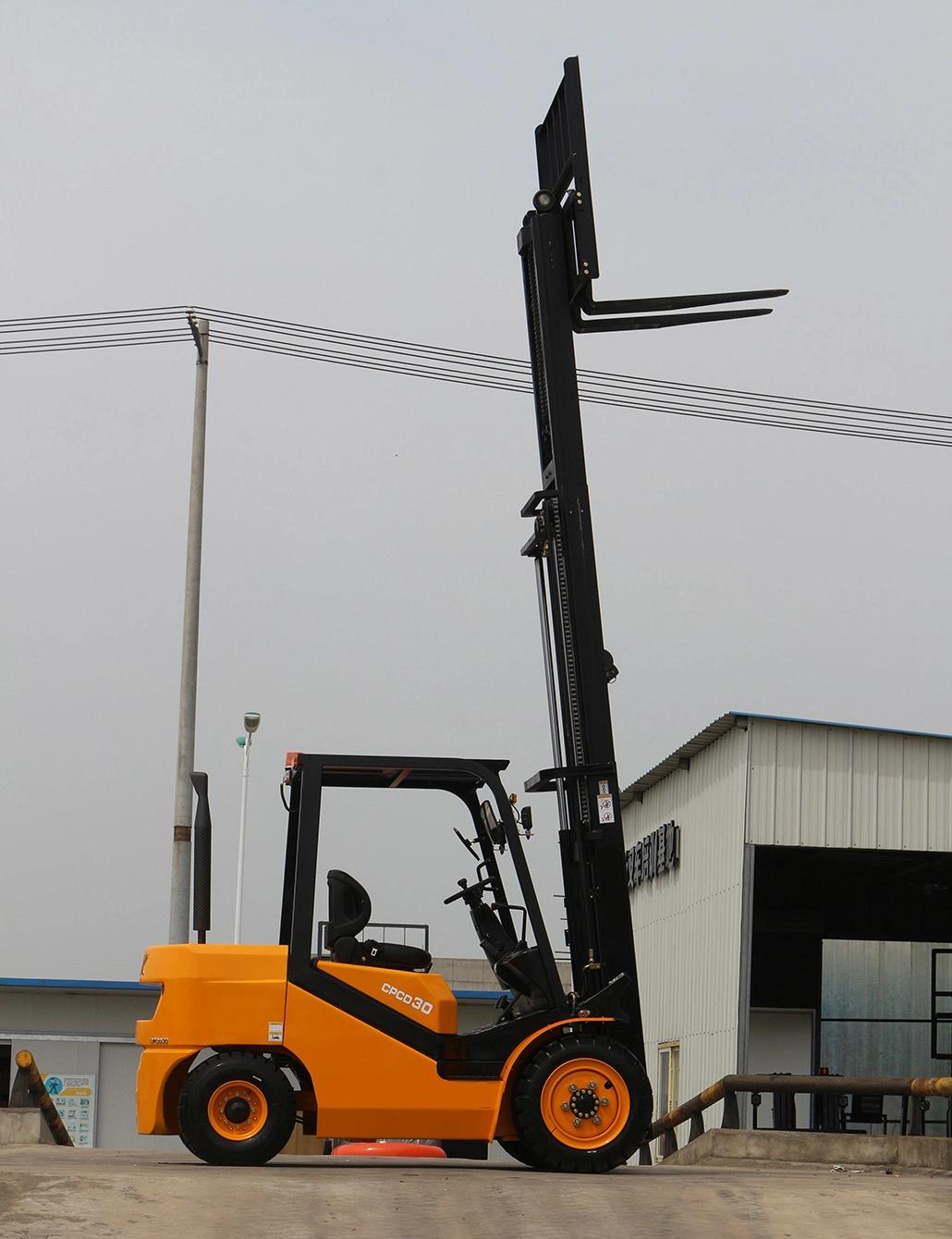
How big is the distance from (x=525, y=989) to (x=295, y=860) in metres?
1.72

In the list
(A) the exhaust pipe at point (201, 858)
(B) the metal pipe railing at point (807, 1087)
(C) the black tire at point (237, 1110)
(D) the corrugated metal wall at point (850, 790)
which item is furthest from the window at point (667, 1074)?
(A) the exhaust pipe at point (201, 858)

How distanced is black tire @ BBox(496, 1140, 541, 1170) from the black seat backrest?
1641 millimetres

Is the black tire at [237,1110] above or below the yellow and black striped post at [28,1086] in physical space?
above

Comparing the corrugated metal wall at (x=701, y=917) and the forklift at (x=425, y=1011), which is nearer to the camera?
the forklift at (x=425, y=1011)

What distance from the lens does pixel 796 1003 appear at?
120ft

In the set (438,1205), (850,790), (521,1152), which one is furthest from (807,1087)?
(438,1205)

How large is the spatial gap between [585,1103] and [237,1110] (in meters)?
2.19

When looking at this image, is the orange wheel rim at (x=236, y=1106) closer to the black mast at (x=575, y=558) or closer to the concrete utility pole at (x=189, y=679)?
the black mast at (x=575, y=558)

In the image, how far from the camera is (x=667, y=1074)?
2575 centimetres

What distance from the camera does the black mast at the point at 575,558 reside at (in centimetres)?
1186

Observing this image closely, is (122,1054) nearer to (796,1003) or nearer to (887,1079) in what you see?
(796,1003)

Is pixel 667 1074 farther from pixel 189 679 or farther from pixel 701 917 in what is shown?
pixel 189 679

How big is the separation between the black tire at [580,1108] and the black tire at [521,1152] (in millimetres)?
16

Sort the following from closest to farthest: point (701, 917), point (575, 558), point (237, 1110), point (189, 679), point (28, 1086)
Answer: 1. point (237, 1110)
2. point (575, 558)
3. point (28, 1086)
4. point (701, 917)
5. point (189, 679)
